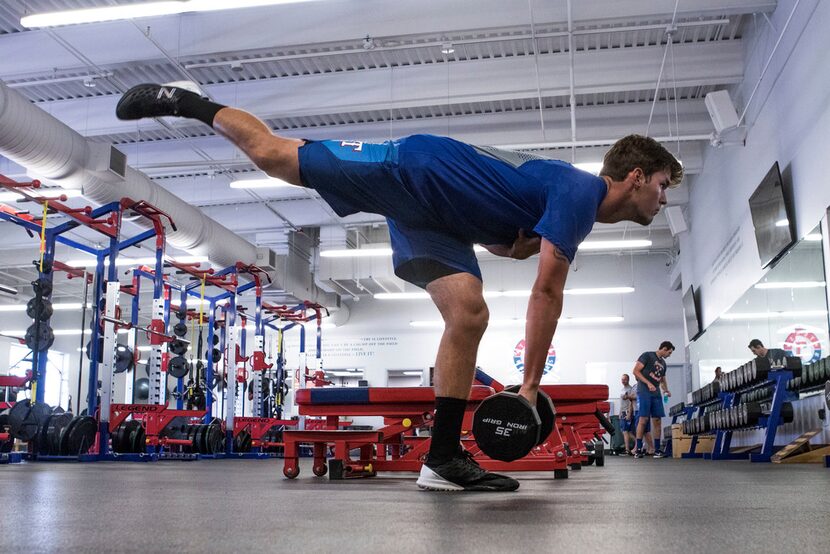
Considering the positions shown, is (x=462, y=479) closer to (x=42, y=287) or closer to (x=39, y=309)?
(x=39, y=309)

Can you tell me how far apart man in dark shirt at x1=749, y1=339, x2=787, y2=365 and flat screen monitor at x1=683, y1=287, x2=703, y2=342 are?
4003mm

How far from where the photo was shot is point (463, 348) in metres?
2.06

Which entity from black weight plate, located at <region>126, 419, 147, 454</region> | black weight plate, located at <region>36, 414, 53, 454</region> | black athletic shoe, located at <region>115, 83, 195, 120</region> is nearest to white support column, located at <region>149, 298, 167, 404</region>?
black weight plate, located at <region>126, 419, 147, 454</region>

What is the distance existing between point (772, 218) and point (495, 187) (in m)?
5.69

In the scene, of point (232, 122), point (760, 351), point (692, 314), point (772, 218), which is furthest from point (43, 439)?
point (692, 314)

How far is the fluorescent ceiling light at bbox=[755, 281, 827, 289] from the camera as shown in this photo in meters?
5.79

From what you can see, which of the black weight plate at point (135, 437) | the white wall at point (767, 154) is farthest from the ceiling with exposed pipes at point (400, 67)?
the black weight plate at point (135, 437)

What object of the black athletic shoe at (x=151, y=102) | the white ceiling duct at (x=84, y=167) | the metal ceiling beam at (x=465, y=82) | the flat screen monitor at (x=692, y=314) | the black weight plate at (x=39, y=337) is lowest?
the black weight plate at (x=39, y=337)

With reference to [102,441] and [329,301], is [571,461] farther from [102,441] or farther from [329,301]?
[329,301]

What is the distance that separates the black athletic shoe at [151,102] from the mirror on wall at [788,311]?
16.6 ft

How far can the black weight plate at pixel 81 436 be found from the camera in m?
6.19

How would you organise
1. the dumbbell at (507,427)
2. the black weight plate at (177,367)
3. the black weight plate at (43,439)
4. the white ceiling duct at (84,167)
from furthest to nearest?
the black weight plate at (177,367), the white ceiling duct at (84,167), the black weight plate at (43,439), the dumbbell at (507,427)

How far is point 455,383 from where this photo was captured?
6.79 ft

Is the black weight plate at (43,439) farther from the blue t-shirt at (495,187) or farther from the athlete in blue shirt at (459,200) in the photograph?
the blue t-shirt at (495,187)
